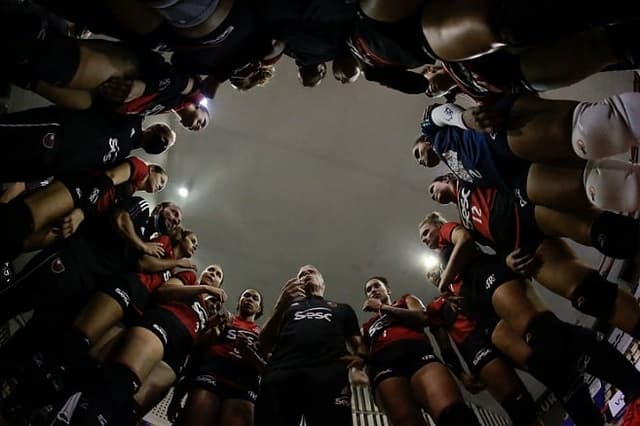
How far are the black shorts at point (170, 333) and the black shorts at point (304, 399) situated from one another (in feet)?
1.99

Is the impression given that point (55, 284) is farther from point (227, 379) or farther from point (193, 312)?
point (227, 379)

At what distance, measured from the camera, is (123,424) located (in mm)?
2217

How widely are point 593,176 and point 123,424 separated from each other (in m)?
2.16

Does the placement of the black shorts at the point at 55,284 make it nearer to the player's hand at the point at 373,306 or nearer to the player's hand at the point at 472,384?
the player's hand at the point at 373,306

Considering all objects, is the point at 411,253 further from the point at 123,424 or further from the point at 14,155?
the point at 14,155

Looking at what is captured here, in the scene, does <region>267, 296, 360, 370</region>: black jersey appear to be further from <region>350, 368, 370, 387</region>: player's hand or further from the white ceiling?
the white ceiling

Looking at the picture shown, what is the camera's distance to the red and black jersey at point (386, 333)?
117 inches

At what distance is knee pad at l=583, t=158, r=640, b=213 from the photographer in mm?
1537

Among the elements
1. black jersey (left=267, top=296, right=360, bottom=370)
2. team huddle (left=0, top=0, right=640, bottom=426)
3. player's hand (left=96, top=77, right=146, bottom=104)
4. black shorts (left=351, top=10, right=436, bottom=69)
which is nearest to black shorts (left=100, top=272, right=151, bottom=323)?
team huddle (left=0, top=0, right=640, bottom=426)

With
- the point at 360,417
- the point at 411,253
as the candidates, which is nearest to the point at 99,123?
the point at 360,417

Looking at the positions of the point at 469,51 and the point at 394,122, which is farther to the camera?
the point at 394,122

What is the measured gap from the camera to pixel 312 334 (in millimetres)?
2707

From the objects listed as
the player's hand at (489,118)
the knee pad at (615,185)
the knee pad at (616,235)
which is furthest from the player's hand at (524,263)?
the knee pad at (615,185)

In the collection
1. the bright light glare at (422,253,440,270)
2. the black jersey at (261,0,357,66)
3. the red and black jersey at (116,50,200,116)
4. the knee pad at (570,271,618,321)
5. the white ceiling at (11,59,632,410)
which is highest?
the white ceiling at (11,59,632,410)
